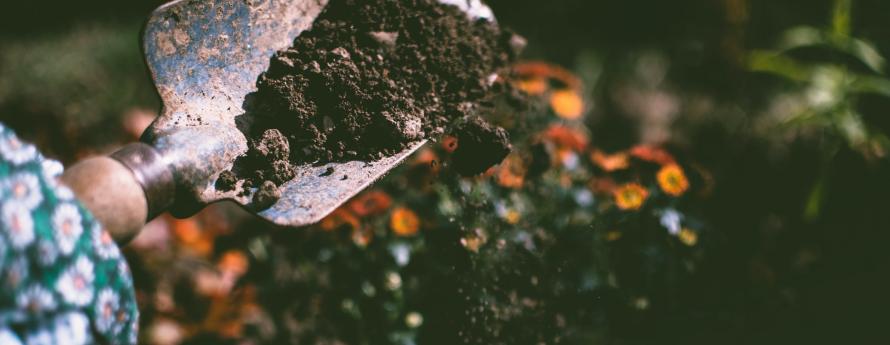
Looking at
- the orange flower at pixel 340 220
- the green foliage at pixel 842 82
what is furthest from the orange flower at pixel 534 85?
the green foliage at pixel 842 82

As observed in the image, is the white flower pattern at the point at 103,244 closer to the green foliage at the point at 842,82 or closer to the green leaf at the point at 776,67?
the green foliage at the point at 842,82

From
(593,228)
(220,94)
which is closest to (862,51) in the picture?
(593,228)

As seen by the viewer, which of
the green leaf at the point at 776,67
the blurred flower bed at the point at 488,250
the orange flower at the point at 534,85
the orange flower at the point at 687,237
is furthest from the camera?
the green leaf at the point at 776,67

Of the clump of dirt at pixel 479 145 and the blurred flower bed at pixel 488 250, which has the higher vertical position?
the clump of dirt at pixel 479 145

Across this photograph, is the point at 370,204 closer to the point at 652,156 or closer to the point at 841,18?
the point at 652,156

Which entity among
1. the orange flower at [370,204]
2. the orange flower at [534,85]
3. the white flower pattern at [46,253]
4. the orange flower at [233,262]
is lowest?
the orange flower at [233,262]

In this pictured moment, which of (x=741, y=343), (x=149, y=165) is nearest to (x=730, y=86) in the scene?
(x=741, y=343)

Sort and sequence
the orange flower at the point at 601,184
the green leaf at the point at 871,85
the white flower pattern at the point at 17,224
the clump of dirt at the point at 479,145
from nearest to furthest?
the white flower pattern at the point at 17,224
the clump of dirt at the point at 479,145
the orange flower at the point at 601,184
the green leaf at the point at 871,85
